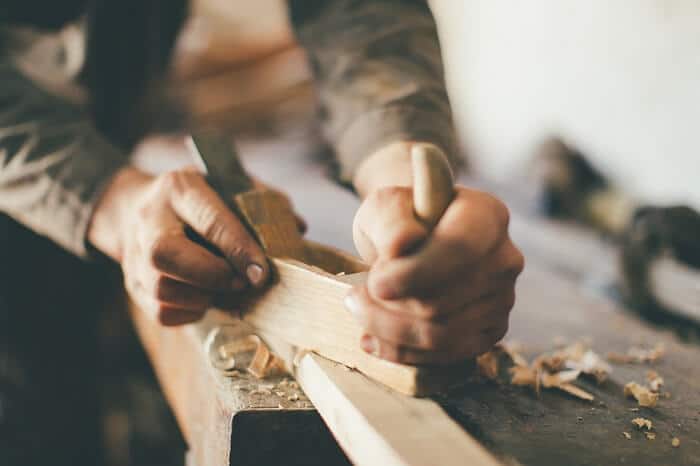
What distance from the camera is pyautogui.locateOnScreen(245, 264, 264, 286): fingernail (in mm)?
660

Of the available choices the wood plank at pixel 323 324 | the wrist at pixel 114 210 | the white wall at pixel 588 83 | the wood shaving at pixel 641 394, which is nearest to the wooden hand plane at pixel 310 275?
the wood plank at pixel 323 324

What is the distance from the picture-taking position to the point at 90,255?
0.88m

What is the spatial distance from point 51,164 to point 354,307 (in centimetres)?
57

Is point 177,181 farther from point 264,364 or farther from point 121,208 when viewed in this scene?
point 264,364

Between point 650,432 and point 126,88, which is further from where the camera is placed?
point 126,88

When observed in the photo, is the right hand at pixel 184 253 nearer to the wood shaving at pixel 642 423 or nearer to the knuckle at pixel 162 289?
the knuckle at pixel 162 289

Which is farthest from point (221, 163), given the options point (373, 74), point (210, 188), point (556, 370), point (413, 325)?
point (556, 370)

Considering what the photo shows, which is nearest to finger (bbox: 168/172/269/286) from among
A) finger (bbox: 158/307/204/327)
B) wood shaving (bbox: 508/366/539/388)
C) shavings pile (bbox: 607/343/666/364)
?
finger (bbox: 158/307/204/327)

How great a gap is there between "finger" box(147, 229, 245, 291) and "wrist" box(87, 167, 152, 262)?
147mm

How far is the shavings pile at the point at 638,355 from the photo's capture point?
0.85 meters

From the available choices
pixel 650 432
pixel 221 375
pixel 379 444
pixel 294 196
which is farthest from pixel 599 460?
pixel 294 196

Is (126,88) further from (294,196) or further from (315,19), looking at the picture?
(294,196)

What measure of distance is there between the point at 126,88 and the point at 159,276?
763 mm

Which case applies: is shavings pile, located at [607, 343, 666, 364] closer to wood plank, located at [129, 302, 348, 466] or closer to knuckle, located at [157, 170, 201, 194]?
wood plank, located at [129, 302, 348, 466]
